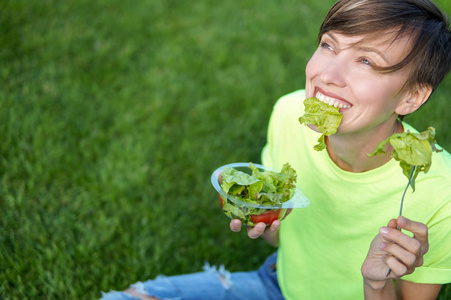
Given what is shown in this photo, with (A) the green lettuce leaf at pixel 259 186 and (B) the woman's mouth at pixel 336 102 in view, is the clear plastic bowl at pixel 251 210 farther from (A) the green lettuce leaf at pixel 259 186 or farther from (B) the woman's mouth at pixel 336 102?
(B) the woman's mouth at pixel 336 102

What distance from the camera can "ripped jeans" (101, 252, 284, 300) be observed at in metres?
2.73

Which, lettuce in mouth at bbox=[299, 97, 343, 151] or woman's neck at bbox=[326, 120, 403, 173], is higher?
lettuce in mouth at bbox=[299, 97, 343, 151]

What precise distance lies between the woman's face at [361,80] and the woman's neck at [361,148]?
14 cm

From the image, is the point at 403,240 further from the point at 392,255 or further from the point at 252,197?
the point at 252,197

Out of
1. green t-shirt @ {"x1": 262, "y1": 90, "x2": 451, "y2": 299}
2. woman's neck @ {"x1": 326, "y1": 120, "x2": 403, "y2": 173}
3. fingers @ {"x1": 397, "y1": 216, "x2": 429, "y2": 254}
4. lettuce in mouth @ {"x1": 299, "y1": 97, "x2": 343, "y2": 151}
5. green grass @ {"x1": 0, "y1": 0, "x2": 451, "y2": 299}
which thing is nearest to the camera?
fingers @ {"x1": 397, "y1": 216, "x2": 429, "y2": 254}

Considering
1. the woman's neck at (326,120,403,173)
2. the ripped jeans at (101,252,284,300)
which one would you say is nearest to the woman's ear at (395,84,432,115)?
the woman's neck at (326,120,403,173)

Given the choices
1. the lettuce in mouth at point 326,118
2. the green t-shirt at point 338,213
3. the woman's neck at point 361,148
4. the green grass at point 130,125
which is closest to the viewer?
the lettuce in mouth at point 326,118

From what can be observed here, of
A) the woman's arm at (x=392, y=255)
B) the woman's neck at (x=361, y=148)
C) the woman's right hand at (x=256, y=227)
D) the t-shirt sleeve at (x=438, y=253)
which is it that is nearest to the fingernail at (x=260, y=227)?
the woman's right hand at (x=256, y=227)

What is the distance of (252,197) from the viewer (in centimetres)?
214

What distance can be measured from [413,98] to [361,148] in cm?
31

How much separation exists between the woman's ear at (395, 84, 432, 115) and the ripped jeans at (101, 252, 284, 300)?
124cm

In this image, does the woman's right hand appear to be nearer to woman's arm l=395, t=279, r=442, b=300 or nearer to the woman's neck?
the woman's neck

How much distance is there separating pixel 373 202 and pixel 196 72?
10.6 feet

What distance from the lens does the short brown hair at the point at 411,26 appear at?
2.06m
